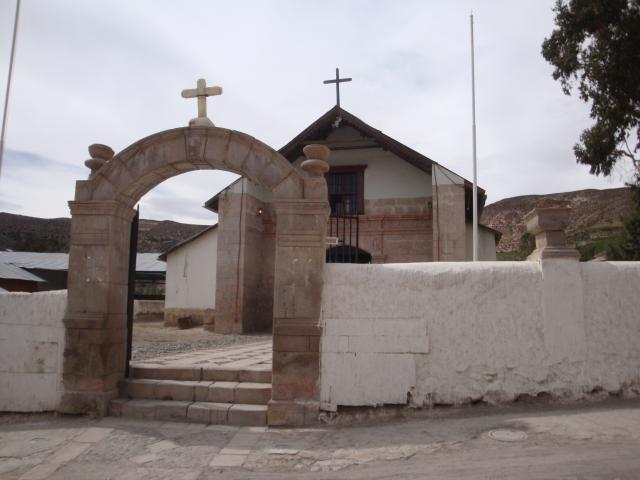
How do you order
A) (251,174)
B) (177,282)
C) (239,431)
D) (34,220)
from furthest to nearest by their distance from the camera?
(34,220) → (177,282) → (251,174) → (239,431)

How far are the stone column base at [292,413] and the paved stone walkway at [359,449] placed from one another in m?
0.12

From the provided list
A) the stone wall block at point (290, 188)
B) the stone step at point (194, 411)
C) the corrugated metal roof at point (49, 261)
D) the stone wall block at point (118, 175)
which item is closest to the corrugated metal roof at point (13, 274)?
the corrugated metal roof at point (49, 261)

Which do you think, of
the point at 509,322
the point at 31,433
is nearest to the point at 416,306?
the point at 509,322

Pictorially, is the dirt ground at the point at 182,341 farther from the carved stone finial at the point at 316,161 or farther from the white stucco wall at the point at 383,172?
the white stucco wall at the point at 383,172

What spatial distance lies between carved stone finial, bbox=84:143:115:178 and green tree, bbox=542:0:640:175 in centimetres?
1340

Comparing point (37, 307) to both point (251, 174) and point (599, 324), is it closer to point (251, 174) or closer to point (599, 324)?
point (251, 174)

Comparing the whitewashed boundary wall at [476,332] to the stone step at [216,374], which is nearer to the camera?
the whitewashed boundary wall at [476,332]

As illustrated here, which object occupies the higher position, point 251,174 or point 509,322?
point 251,174

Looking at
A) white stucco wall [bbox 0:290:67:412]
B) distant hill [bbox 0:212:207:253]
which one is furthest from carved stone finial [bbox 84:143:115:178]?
distant hill [bbox 0:212:207:253]

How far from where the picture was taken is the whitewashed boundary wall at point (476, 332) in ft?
15.1

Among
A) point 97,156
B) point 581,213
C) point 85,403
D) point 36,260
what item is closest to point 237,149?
point 97,156

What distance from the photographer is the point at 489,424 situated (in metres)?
4.15

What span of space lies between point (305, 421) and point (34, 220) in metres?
37.0

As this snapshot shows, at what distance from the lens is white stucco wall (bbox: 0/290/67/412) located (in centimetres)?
505
